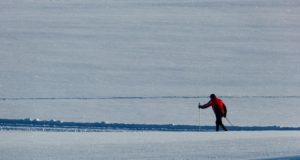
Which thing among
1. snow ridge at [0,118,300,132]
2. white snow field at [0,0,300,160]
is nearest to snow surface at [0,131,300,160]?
white snow field at [0,0,300,160]

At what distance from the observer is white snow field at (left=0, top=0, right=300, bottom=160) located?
7996 millimetres

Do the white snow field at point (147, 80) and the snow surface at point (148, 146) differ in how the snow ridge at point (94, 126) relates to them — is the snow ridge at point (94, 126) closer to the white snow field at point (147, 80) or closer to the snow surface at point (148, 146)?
the white snow field at point (147, 80)

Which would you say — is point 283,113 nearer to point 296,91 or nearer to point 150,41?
point 296,91

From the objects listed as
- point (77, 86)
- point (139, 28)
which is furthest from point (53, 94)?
point (139, 28)

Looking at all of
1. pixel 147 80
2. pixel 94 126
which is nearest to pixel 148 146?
pixel 94 126

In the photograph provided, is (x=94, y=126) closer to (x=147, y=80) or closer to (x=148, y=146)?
(x=148, y=146)

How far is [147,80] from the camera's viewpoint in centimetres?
1487

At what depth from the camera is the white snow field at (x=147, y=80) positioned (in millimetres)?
7996

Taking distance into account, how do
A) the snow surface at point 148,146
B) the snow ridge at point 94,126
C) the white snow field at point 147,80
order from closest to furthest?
the snow surface at point 148,146 → the white snow field at point 147,80 → the snow ridge at point 94,126

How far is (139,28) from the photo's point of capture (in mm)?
22109

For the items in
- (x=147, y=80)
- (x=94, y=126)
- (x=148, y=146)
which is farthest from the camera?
(x=147, y=80)

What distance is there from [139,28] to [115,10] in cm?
417

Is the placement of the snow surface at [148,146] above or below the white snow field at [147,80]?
below

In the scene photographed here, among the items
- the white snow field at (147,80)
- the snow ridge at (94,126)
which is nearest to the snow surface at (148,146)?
the white snow field at (147,80)
